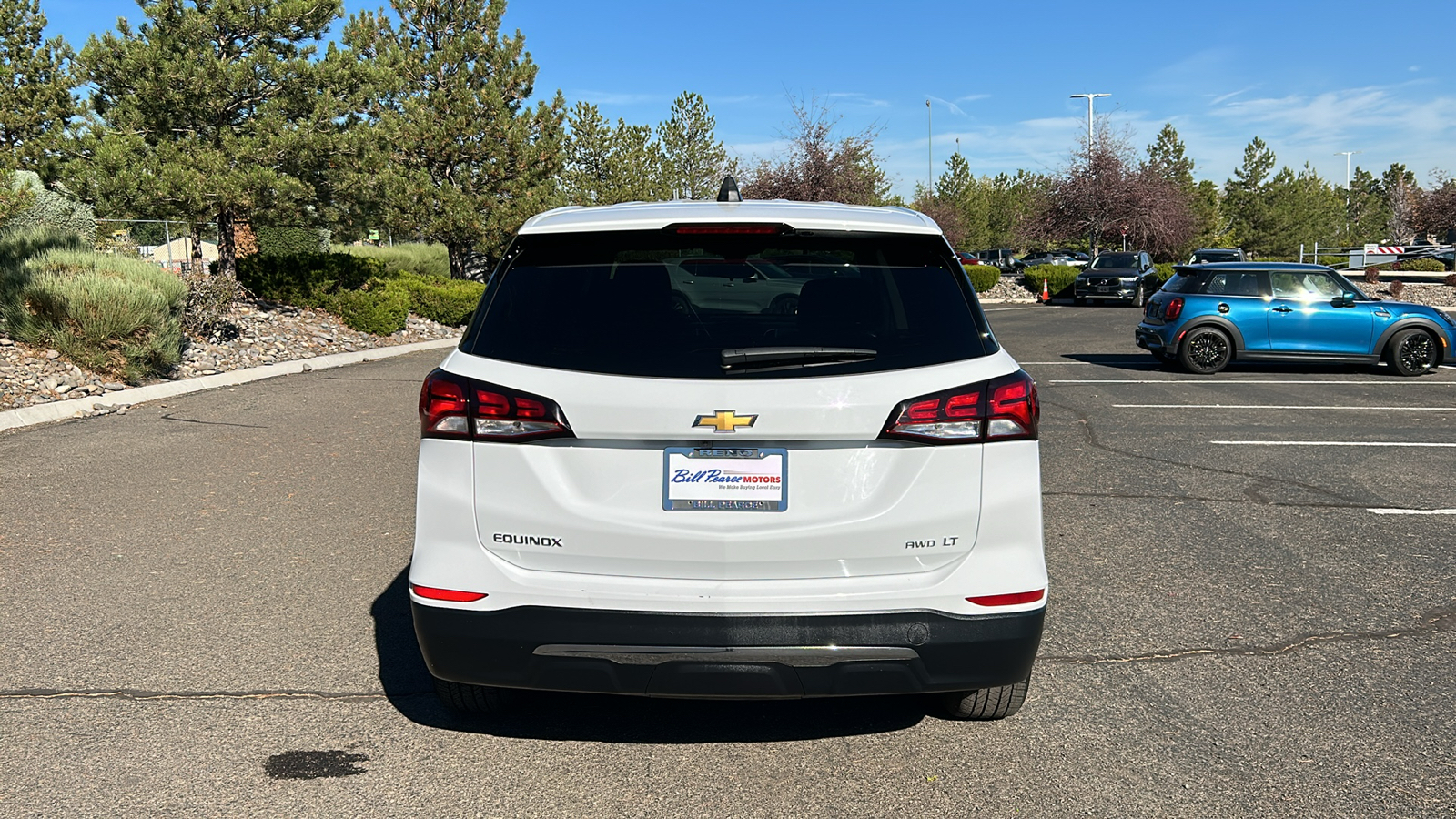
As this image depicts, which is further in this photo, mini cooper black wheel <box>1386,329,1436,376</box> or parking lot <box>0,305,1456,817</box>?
mini cooper black wheel <box>1386,329,1436,376</box>

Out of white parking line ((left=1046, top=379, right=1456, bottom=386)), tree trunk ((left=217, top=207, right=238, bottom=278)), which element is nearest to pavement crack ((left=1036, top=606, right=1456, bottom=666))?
white parking line ((left=1046, top=379, right=1456, bottom=386))

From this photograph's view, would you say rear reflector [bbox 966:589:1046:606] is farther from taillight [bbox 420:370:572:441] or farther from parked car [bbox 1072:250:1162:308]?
parked car [bbox 1072:250:1162:308]

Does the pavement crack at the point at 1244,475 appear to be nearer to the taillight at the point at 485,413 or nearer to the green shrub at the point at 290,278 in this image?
the taillight at the point at 485,413

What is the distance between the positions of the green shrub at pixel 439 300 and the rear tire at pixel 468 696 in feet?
67.1

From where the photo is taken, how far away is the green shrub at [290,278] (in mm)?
20734

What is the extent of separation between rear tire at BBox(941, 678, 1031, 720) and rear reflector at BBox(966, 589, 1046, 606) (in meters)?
0.58

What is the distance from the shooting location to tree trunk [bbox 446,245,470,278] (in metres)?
30.9

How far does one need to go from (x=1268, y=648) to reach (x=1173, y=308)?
12.6m

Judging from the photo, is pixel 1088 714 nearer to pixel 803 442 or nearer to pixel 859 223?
pixel 803 442

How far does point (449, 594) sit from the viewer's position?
11.1 ft

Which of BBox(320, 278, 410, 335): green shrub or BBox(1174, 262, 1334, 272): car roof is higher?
BBox(1174, 262, 1334, 272): car roof

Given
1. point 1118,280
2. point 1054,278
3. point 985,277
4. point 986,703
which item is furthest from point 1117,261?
point 986,703

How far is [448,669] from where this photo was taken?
3.47m

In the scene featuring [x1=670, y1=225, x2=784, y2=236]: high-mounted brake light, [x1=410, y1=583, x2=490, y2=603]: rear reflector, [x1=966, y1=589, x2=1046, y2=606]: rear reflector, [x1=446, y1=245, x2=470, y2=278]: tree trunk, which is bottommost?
[x1=966, y1=589, x2=1046, y2=606]: rear reflector
